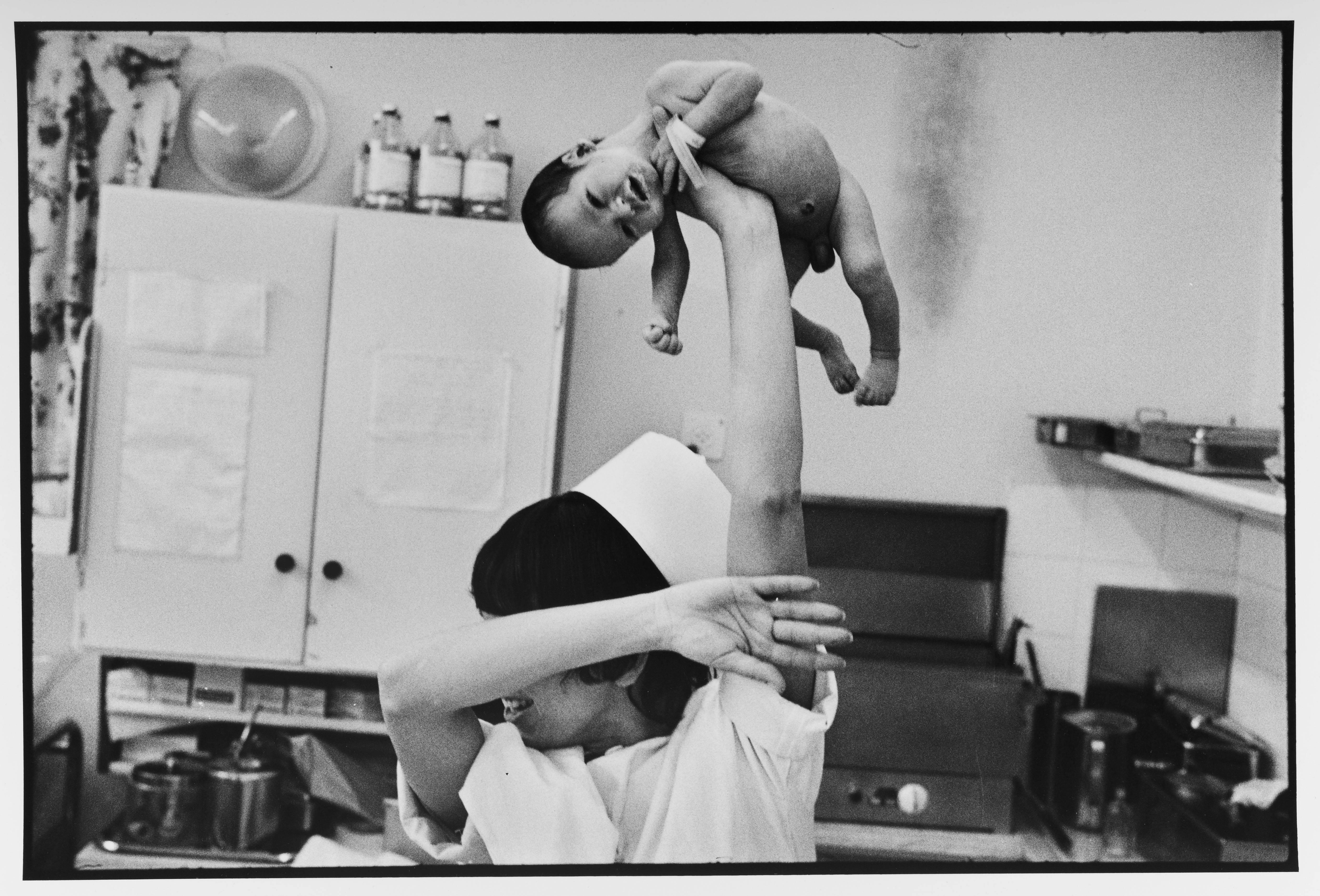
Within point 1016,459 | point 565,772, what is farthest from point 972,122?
point 565,772

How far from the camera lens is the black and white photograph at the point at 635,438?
1616 millimetres

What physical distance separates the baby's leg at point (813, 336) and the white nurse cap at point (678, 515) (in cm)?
20

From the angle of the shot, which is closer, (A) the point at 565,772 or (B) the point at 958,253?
(A) the point at 565,772

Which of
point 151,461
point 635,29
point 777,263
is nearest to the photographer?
point 777,263

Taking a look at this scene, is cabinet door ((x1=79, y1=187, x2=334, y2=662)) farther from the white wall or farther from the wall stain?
the wall stain

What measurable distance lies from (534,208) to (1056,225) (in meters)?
0.74

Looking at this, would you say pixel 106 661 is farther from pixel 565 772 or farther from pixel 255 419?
pixel 565 772

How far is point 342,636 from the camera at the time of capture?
180 cm

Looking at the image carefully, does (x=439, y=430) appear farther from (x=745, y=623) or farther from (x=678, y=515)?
(x=745, y=623)

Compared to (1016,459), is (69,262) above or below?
above

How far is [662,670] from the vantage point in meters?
1.50

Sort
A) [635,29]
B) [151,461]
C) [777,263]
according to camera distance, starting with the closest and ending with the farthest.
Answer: [777,263] < [635,29] < [151,461]

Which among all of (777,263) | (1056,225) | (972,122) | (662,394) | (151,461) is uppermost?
(972,122)

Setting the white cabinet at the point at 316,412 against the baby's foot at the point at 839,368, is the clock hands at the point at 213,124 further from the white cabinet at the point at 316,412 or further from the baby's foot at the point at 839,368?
the baby's foot at the point at 839,368
